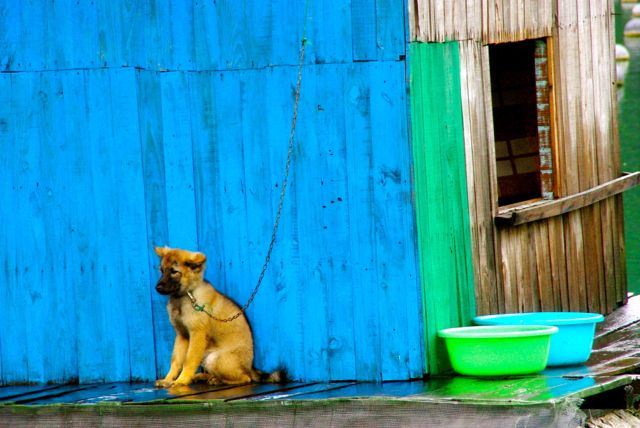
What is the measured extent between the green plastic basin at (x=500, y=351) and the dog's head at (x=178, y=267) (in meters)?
1.53

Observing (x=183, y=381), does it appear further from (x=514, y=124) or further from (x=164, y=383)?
(x=514, y=124)

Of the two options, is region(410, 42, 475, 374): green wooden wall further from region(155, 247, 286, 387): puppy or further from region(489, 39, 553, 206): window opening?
region(489, 39, 553, 206): window opening

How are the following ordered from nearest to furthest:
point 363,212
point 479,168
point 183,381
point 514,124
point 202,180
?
point 363,212, point 183,381, point 202,180, point 479,168, point 514,124

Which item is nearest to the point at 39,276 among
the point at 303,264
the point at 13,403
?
the point at 13,403

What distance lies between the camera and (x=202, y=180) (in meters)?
8.59

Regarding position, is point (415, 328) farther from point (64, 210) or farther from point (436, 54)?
point (64, 210)

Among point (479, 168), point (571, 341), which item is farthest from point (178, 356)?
point (571, 341)

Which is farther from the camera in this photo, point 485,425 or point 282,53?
point 282,53

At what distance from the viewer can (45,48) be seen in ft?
28.9

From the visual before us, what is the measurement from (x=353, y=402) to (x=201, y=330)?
1220 millimetres

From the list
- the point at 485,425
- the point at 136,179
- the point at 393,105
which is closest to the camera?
the point at 485,425

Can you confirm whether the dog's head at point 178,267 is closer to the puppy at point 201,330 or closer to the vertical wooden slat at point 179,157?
the puppy at point 201,330

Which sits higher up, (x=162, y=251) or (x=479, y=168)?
(x=479, y=168)

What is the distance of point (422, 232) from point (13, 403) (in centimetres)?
261
